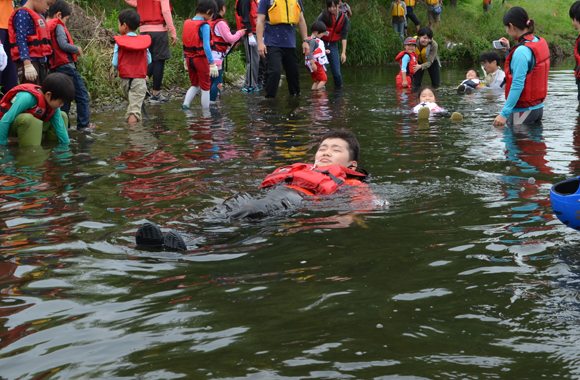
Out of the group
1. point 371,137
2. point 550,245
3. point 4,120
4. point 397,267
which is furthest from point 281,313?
point 4,120

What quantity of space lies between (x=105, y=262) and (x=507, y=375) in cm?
247

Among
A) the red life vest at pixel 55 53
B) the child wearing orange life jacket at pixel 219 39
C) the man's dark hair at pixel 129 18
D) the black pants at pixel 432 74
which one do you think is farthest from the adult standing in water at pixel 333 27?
the red life vest at pixel 55 53

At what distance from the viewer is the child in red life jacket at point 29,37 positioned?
859cm

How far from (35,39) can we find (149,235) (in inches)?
244

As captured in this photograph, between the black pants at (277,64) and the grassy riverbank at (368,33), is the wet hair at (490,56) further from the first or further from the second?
the grassy riverbank at (368,33)

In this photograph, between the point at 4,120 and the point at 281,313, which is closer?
the point at 281,313

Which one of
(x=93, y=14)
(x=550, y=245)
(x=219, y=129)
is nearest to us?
(x=550, y=245)

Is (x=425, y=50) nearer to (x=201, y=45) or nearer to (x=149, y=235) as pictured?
(x=201, y=45)

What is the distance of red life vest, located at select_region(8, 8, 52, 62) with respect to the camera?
341 inches

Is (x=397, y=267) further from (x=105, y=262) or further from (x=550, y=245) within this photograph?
(x=105, y=262)

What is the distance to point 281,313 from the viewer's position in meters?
2.94

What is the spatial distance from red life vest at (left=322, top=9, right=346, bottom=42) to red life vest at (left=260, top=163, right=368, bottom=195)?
10.5 metres

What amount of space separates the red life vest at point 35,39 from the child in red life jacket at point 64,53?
28 centimetres

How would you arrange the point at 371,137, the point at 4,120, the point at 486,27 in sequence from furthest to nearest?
the point at 486,27
the point at 371,137
the point at 4,120
